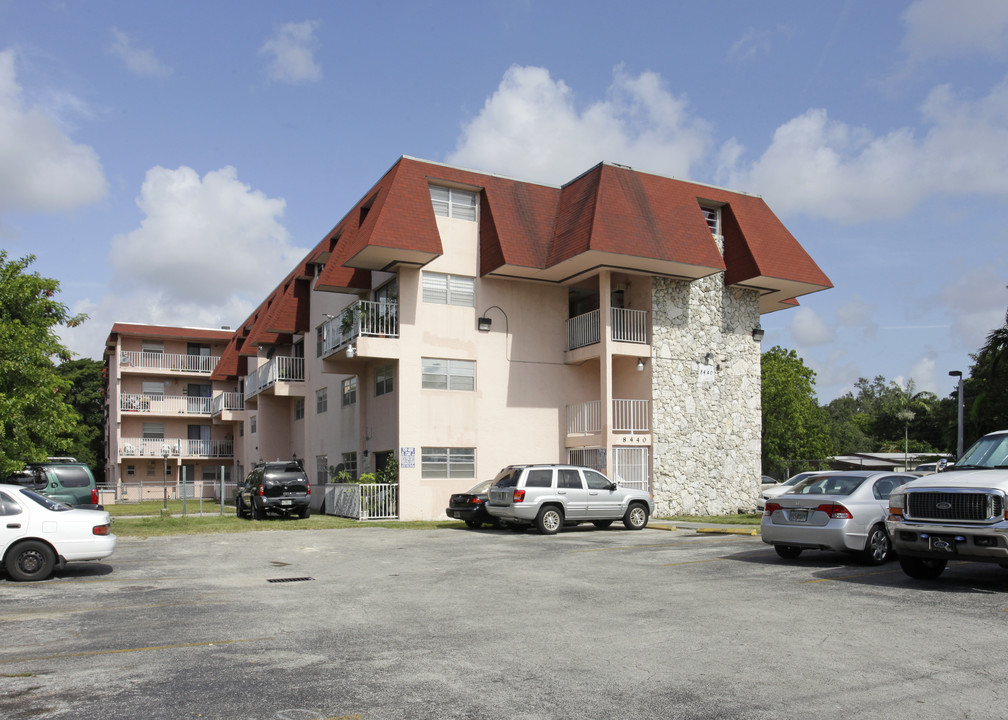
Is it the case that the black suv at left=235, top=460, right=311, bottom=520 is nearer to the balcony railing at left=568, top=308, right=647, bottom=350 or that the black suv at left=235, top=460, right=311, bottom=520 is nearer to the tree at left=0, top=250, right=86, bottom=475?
the tree at left=0, top=250, right=86, bottom=475

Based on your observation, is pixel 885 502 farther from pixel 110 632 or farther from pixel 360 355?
pixel 360 355

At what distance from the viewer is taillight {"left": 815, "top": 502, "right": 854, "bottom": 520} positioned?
13.8m

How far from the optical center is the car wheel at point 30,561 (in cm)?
1316

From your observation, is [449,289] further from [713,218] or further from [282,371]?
[282,371]

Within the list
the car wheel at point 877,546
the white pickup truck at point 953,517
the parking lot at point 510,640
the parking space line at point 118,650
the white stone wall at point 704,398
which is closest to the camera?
the parking lot at point 510,640

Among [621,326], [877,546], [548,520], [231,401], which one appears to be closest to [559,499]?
[548,520]

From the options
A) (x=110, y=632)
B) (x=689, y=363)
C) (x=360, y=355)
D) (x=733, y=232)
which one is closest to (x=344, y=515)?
(x=360, y=355)

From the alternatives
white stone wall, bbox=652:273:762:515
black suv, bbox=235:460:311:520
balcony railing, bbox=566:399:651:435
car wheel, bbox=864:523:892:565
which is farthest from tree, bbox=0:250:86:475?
car wheel, bbox=864:523:892:565

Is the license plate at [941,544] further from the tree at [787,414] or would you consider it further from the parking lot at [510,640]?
the tree at [787,414]

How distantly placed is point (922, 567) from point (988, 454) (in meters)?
2.05

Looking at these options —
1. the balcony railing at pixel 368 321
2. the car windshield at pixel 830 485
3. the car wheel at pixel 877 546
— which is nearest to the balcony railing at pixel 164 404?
the balcony railing at pixel 368 321

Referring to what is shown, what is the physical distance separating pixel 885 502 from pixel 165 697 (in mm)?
12183

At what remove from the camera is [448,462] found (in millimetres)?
27422

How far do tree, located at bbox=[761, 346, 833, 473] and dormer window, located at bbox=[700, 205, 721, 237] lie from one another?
91.7 feet
